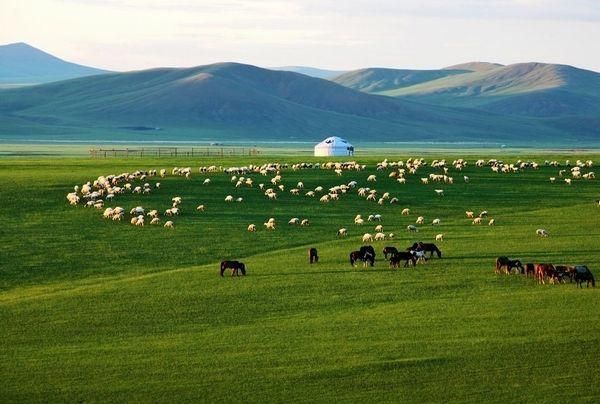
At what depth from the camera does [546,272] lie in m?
31.7

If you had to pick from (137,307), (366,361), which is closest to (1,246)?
(137,307)

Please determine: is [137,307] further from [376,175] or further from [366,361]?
[376,175]

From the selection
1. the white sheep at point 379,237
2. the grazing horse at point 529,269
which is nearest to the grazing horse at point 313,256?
the white sheep at point 379,237

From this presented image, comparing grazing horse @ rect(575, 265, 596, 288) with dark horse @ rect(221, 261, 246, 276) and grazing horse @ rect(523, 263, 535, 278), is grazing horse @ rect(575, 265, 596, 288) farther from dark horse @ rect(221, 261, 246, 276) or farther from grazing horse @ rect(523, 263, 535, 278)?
dark horse @ rect(221, 261, 246, 276)

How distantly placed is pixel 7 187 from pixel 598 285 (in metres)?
36.9

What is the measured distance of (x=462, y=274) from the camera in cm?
3316

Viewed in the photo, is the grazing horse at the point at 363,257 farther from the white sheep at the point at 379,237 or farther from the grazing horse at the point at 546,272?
the grazing horse at the point at 546,272

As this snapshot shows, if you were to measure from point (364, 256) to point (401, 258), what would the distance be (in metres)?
1.28

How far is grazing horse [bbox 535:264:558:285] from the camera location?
3156 centimetres

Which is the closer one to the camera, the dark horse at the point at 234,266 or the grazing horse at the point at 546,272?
the grazing horse at the point at 546,272

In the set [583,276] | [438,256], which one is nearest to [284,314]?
[583,276]

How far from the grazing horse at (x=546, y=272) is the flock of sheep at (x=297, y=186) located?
9.23 m

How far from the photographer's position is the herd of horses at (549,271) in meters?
30.9

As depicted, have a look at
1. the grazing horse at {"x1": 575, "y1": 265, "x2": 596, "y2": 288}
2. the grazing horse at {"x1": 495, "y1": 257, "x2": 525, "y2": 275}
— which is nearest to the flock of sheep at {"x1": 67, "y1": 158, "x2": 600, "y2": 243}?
the grazing horse at {"x1": 495, "y1": 257, "x2": 525, "y2": 275}
